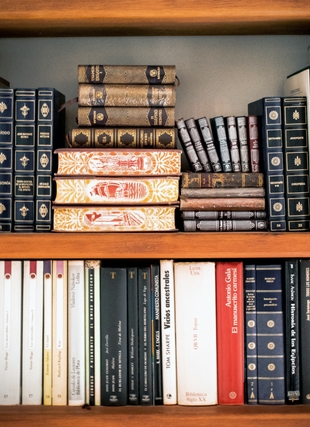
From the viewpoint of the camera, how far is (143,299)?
85 centimetres

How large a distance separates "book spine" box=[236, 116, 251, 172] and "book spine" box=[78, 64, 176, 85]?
159mm

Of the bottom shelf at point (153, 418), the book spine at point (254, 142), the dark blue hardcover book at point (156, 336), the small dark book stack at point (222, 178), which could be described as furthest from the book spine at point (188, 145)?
the bottom shelf at point (153, 418)

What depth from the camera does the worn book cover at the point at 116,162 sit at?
849mm

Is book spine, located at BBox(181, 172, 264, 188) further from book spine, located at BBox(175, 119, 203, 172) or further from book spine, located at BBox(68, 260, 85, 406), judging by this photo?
book spine, located at BBox(68, 260, 85, 406)

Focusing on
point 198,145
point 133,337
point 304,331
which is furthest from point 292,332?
point 198,145

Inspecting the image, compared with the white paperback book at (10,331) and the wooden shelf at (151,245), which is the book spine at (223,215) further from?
the white paperback book at (10,331)

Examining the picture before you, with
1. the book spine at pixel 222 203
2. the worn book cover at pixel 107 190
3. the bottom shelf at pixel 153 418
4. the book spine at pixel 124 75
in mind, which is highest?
the book spine at pixel 124 75

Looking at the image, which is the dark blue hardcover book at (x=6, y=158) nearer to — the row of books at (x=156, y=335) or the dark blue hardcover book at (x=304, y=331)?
the row of books at (x=156, y=335)

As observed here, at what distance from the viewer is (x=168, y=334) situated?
0.85 m

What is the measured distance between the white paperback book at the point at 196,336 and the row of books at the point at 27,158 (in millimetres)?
295

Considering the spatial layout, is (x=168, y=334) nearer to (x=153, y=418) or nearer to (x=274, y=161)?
(x=153, y=418)

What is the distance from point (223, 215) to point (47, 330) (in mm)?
406

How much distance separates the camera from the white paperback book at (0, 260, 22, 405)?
2.78 ft

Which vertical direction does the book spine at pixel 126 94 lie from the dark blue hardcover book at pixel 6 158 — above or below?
above
